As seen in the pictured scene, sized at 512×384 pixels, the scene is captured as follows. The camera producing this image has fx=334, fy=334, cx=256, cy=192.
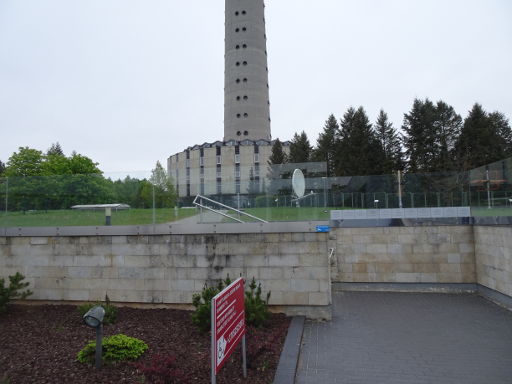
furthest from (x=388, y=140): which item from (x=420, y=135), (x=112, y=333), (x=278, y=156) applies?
(x=112, y=333)

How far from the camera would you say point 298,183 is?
29.8 ft

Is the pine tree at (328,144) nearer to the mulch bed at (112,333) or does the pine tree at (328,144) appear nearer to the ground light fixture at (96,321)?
the mulch bed at (112,333)

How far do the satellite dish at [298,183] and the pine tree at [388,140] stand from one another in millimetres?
37433

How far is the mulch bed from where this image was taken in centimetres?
484

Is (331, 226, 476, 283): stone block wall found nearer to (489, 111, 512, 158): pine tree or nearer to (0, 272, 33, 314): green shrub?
(0, 272, 33, 314): green shrub

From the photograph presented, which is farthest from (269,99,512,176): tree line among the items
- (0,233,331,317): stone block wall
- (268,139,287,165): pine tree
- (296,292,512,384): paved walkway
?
(0,233,331,317): stone block wall

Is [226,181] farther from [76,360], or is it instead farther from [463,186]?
[463,186]

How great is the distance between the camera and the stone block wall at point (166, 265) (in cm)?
772

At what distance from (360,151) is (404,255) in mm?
34391

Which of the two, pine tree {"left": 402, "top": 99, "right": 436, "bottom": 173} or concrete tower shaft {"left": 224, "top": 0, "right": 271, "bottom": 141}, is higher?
concrete tower shaft {"left": 224, "top": 0, "right": 271, "bottom": 141}

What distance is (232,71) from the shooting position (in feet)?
210

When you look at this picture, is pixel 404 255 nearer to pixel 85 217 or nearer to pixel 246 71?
pixel 85 217

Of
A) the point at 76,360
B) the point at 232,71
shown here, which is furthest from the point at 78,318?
the point at 232,71

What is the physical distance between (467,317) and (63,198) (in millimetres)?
10661
